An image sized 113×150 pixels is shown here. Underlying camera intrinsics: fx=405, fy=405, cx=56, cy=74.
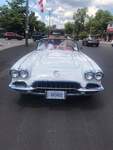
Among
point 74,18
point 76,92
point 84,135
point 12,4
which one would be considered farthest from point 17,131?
point 74,18

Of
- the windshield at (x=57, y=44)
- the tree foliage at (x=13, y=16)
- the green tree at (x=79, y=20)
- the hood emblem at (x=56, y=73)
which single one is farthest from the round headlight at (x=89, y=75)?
the green tree at (x=79, y=20)

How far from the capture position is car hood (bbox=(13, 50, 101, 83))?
26.8 ft

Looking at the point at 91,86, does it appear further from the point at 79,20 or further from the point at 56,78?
the point at 79,20

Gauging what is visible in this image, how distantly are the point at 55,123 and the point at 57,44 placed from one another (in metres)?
4.74

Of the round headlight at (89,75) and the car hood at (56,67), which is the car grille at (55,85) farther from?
the round headlight at (89,75)

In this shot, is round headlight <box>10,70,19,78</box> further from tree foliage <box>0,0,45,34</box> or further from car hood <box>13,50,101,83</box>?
tree foliage <box>0,0,45,34</box>

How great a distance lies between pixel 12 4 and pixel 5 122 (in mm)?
73351

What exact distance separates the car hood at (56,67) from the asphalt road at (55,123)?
662mm

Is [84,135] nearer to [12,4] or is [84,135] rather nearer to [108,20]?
[12,4]

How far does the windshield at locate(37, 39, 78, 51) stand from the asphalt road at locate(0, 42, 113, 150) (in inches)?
79.5

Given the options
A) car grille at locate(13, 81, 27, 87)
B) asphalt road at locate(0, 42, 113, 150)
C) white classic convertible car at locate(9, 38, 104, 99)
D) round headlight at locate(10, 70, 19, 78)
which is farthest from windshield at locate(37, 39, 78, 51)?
car grille at locate(13, 81, 27, 87)

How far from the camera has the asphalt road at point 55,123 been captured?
234 inches

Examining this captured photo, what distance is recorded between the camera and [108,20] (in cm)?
12231

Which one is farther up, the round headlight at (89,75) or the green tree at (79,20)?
the round headlight at (89,75)
